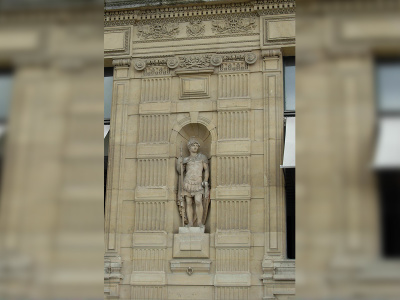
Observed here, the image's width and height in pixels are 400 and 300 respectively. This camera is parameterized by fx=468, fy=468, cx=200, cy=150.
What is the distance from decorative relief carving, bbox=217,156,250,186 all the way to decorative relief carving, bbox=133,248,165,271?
2.65 meters

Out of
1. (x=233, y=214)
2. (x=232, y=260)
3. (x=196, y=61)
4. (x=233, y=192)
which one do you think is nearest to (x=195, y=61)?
(x=196, y=61)

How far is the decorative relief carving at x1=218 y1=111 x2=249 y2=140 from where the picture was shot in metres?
13.8

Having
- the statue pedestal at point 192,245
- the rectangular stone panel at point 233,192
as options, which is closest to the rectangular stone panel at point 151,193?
the statue pedestal at point 192,245

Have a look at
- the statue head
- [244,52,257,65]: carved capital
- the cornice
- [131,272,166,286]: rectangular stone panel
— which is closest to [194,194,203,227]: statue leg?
the statue head

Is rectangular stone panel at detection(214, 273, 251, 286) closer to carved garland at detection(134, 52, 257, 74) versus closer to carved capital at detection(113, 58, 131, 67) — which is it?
carved garland at detection(134, 52, 257, 74)

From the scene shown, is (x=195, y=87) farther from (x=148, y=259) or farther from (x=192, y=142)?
(x=148, y=259)

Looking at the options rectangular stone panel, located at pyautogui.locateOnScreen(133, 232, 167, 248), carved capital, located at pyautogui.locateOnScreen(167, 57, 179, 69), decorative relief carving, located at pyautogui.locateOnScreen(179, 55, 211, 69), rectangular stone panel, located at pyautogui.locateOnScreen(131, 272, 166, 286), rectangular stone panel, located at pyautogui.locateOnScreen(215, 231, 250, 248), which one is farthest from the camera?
carved capital, located at pyautogui.locateOnScreen(167, 57, 179, 69)

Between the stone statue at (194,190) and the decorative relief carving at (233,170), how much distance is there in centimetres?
49

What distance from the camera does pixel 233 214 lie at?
13.1 m

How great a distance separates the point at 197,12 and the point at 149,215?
6557 millimetres

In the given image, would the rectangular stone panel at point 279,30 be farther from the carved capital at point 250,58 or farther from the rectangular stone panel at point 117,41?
the rectangular stone panel at point 117,41

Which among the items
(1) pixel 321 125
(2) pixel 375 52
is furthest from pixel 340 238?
(2) pixel 375 52

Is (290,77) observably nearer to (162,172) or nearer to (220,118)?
(220,118)

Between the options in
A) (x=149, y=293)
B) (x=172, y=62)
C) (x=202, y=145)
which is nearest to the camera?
(x=149, y=293)
